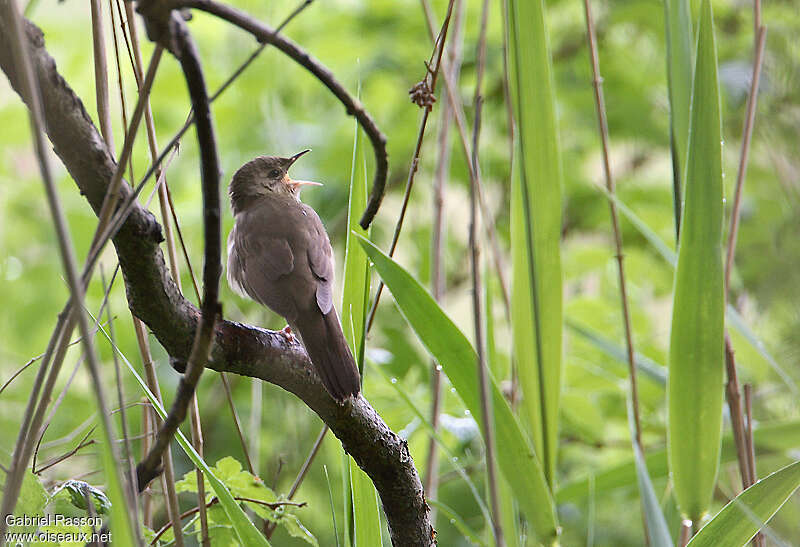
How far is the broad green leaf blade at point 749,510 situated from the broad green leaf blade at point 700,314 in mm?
85

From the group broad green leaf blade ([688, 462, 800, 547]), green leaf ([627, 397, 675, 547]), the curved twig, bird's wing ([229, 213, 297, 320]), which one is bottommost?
broad green leaf blade ([688, 462, 800, 547])

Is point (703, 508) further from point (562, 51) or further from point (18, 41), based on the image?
point (562, 51)

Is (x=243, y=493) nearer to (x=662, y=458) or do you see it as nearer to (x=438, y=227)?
(x=438, y=227)

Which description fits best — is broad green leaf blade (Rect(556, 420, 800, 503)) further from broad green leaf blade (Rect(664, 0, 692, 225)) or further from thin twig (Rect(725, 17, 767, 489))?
broad green leaf blade (Rect(664, 0, 692, 225))

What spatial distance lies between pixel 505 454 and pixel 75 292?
0.48 meters

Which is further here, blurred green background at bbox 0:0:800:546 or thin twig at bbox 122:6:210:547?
blurred green background at bbox 0:0:800:546

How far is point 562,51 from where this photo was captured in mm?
2004

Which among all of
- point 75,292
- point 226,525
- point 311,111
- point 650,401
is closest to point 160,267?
point 75,292

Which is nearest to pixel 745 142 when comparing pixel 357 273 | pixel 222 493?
pixel 357 273

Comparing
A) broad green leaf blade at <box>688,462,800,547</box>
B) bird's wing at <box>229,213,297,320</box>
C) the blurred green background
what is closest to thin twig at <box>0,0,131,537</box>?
bird's wing at <box>229,213,297,320</box>

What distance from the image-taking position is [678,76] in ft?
2.74

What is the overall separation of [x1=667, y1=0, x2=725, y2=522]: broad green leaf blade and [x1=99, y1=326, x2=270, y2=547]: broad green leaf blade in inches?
17.3

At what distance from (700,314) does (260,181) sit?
799 mm

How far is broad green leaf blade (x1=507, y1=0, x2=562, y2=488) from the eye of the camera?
821 millimetres
